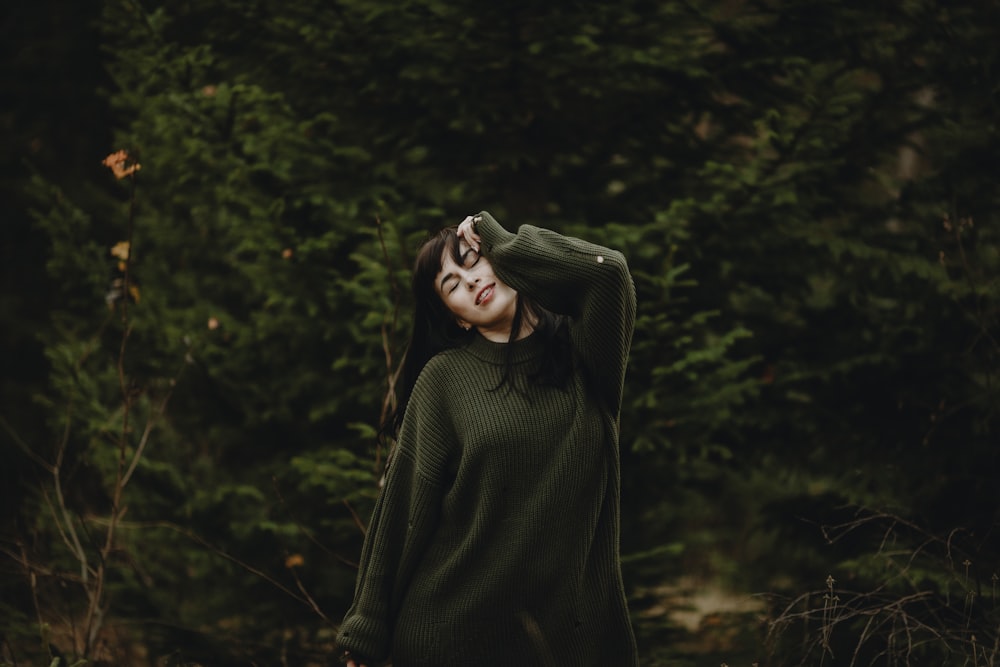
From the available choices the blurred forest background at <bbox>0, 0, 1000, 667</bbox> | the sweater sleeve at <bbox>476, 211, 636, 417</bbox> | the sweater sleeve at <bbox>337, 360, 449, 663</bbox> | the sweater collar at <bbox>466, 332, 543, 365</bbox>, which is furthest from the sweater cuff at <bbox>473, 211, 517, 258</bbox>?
the blurred forest background at <bbox>0, 0, 1000, 667</bbox>

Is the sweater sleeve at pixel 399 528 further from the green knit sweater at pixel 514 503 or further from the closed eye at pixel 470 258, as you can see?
the closed eye at pixel 470 258

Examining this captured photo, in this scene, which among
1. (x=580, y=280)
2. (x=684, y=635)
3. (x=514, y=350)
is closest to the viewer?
(x=580, y=280)

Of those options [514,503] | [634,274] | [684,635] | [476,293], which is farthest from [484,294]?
[684,635]

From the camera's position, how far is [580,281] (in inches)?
88.2

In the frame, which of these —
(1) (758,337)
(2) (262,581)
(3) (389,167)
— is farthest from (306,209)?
(1) (758,337)

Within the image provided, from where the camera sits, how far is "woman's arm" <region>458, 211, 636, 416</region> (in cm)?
223

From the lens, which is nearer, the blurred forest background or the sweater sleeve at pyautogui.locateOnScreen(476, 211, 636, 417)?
the sweater sleeve at pyautogui.locateOnScreen(476, 211, 636, 417)

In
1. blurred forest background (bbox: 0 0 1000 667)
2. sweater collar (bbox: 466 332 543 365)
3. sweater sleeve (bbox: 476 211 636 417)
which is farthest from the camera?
blurred forest background (bbox: 0 0 1000 667)

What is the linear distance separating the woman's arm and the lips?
0.14ft

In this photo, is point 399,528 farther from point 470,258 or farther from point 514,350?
point 470,258

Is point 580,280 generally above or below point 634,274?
above

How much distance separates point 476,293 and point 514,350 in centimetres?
18

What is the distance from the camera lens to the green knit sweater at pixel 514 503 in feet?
7.36

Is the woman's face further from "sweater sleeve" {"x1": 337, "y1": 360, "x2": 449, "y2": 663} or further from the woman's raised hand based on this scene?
"sweater sleeve" {"x1": 337, "y1": 360, "x2": 449, "y2": 663}
